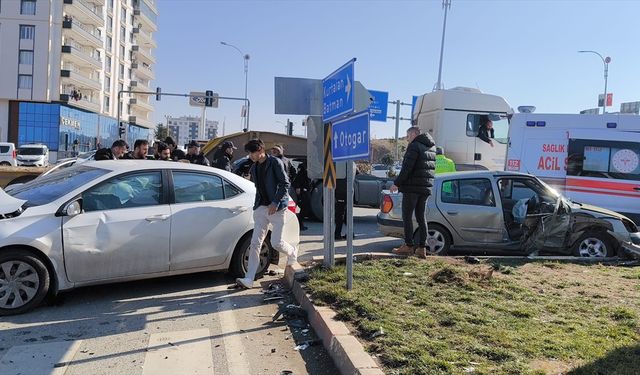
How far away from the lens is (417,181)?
7.46m

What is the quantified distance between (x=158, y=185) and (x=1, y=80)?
5394cm

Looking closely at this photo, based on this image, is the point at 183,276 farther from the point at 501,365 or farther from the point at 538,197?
the point at 538,197

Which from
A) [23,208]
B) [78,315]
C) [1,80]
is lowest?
[78,315]

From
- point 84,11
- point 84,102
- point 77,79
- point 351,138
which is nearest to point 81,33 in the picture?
point 84,11

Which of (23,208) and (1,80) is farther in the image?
(1,80)

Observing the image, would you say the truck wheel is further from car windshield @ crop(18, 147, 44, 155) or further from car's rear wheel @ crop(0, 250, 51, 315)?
car windshield @ crop(18, 147, 44, 155)

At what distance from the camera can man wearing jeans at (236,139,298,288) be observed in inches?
252

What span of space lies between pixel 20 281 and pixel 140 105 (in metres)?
82.8

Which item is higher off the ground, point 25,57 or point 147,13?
point 147,13

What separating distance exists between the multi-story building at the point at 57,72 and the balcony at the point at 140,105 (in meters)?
10.4

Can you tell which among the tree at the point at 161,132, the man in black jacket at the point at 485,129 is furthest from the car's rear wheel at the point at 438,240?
the tree at the point at 161,132

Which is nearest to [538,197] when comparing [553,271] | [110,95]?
[553,271]

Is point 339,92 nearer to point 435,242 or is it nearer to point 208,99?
point 435,242

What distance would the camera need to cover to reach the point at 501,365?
375 cm
